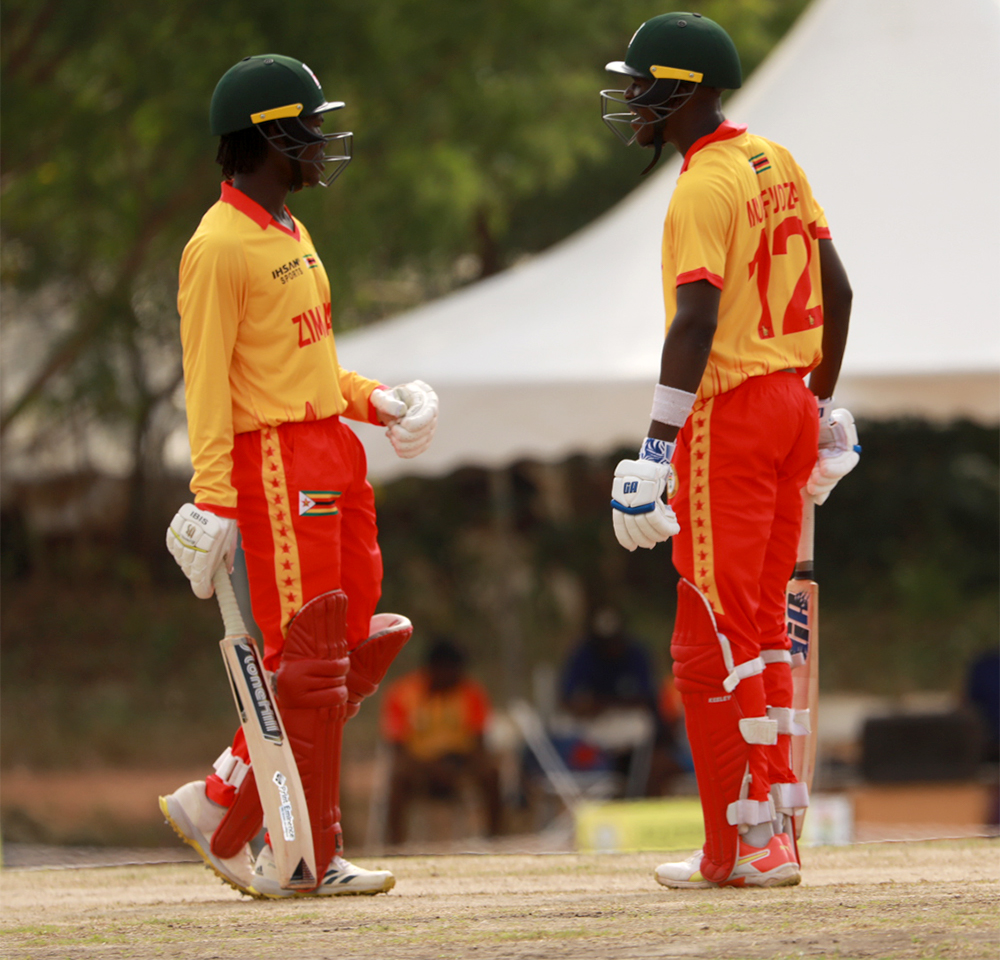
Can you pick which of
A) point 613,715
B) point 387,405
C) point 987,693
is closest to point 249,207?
point 387,405

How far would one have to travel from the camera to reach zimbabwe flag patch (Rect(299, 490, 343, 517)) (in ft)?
12.4

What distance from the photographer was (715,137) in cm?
379

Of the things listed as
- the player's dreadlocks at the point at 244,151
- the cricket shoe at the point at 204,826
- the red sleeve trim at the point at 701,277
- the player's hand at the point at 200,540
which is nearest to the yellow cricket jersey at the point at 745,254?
the red sleeve trim at the point at 701,277

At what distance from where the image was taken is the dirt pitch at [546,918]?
2732mm

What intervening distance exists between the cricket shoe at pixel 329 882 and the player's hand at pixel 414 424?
0.98 metres

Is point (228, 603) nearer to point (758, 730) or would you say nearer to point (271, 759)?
point (271, 759)

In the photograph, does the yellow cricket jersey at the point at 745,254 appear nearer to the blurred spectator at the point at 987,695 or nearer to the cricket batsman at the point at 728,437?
the cricket batsman at the point at 728,437

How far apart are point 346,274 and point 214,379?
7.74 metres

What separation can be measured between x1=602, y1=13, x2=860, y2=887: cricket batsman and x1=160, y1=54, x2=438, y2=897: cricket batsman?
0.69 metres

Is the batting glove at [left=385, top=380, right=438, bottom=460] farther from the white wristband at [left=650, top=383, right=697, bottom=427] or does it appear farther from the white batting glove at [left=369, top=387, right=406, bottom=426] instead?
the white wristband at [left=650, top=383, right=697, bottom=427]

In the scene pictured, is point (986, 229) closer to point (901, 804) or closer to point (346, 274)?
point (901, 804)

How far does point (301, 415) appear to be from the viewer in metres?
3.80

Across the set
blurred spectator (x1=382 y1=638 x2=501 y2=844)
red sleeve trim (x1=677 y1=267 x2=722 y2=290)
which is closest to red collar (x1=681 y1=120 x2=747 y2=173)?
red sleeve trim (x1=677 y1=267 x2=722 y2=290)

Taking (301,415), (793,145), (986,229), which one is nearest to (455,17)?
(793,145)
